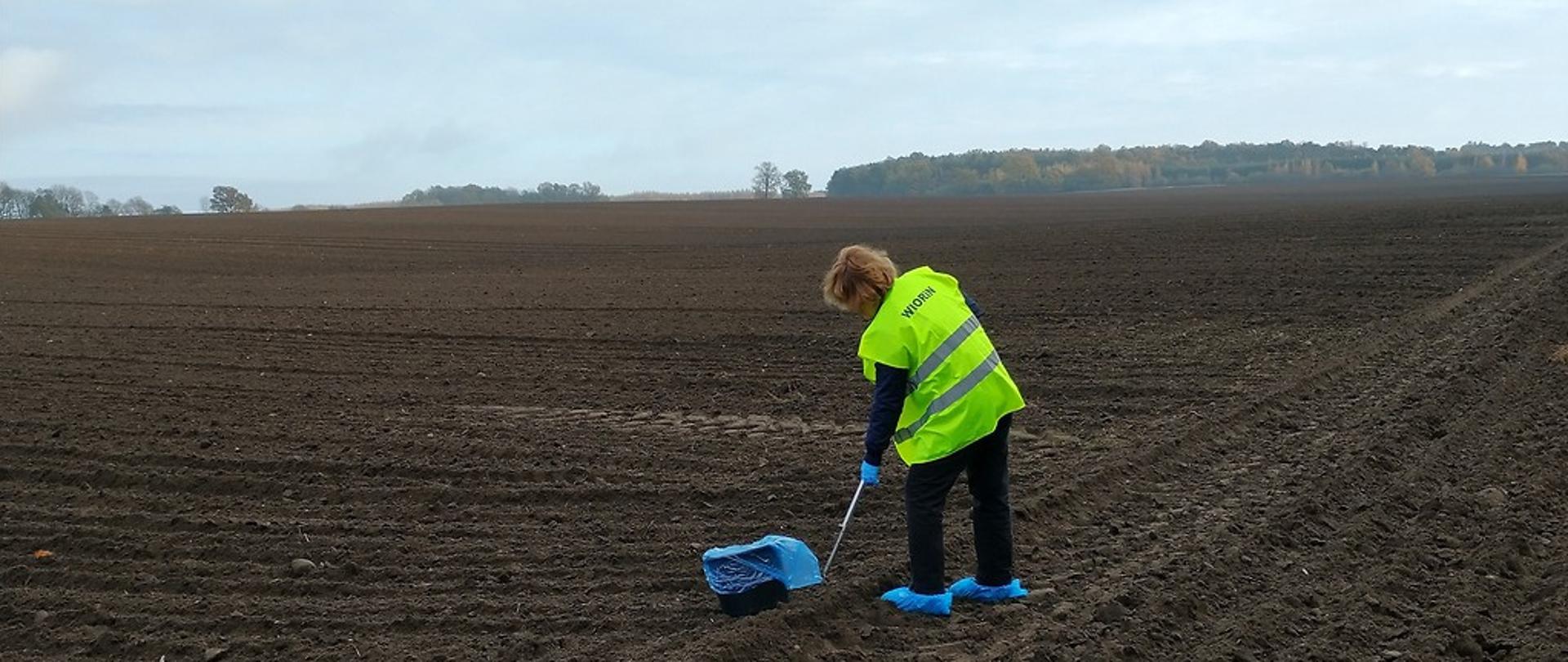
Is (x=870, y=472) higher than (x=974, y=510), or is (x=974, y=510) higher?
(x=870, y=472)

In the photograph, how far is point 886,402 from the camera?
5.54 metres

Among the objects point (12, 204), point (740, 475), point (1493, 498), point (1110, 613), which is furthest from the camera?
point (12, 204)

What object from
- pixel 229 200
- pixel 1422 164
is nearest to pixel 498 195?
pixel 229 200

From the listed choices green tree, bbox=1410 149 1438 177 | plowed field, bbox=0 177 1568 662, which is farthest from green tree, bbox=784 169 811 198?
plowed field, bbox=0 177 1568 662

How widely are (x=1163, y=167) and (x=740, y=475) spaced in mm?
117042

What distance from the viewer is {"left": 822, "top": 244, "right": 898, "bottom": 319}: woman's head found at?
5.52m

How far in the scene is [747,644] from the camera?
525 cm

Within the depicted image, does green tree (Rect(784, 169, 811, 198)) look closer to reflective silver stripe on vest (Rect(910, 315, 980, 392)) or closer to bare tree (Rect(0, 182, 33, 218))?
bare tree (Rect(0, 182, 33, 218))

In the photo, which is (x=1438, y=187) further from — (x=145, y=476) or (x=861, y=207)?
(x=145, y=476)

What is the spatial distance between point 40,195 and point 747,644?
88.7 m

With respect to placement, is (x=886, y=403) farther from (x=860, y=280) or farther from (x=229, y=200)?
(x=229, y=200)

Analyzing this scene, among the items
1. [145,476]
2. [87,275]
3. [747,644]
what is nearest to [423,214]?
[87,275]

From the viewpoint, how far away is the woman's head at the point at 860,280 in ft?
18.1

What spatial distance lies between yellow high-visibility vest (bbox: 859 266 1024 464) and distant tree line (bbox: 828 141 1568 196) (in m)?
101
